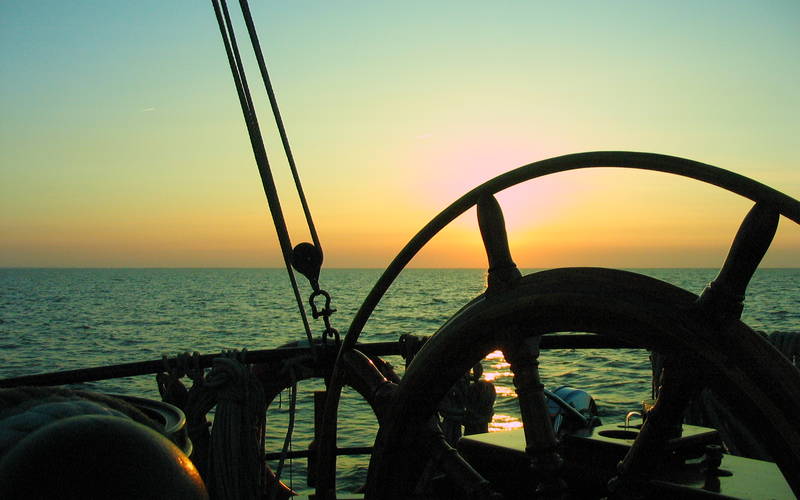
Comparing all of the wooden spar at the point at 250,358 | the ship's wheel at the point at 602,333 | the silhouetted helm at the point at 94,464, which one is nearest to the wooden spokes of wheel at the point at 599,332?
the ship's wheel at the point at 602,333

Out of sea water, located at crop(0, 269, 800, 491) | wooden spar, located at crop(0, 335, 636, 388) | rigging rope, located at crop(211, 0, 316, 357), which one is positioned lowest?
sea water, located at crop(0, 269, 800, 491)

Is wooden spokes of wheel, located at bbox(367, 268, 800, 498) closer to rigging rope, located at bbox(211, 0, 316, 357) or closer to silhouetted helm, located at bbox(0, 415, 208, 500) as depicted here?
silhouetted helm, located at bbox(0, 415, 208, 500)

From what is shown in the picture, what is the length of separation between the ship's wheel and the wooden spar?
3.34ft

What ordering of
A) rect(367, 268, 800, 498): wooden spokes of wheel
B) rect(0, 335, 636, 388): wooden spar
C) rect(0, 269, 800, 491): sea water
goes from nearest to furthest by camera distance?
rect(367, 268, 800, 498): wooden spokes of wheel, rect(0, 335, 636, 388): wooden spar, rect(0, 269, 800, 491): sea water

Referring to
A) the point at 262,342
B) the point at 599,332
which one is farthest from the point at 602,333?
the point at 262,342

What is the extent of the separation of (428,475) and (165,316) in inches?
1810

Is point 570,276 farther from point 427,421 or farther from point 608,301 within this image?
point 427,421

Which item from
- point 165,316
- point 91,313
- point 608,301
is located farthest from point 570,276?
point 91,313

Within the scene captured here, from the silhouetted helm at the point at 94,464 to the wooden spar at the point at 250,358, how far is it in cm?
124

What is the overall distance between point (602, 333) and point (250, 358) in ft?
4.97

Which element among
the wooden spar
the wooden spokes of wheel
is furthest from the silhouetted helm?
the wooden spar

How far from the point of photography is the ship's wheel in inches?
38.8

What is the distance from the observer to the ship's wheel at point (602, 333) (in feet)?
3.23

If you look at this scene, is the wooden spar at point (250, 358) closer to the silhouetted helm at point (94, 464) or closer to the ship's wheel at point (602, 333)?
the ship's wheel at point (602, 333)
